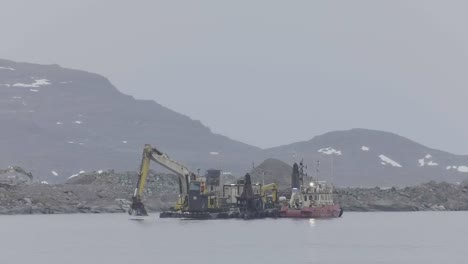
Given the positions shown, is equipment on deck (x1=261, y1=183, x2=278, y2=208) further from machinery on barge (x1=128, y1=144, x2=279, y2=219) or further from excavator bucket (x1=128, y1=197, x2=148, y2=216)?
excavator bucket (x1=128, y1=197, x2=148, y2=216)

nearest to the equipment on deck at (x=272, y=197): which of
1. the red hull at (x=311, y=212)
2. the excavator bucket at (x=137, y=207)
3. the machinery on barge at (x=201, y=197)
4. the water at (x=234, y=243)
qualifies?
the machinery on barge at (x=201, y=197)

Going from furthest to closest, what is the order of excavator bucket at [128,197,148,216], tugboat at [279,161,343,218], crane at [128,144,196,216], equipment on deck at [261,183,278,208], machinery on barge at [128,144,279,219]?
equipment on deck at [261,183,278,208] < tugboat at [279,161,343,218] < crane at [128,144,196,216] < machinery on barge at [128,144,279,219] < excavator bucket at [128,197,148,216]

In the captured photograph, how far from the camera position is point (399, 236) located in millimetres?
132250

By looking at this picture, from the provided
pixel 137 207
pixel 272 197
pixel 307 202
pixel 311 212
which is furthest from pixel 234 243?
pixel 272 197

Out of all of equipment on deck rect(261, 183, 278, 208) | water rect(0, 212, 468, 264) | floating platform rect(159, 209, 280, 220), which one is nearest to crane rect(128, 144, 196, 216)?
floating platform rect(159, 209, 280, 220)

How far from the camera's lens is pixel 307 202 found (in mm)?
172125

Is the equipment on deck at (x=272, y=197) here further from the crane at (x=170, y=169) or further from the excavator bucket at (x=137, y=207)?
the excavator bucket at (x=137, y=207)

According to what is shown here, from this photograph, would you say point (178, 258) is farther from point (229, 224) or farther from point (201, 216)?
point (201, 216)

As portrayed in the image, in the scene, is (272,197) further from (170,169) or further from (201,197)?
(170,169)

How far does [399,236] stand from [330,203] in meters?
44.4

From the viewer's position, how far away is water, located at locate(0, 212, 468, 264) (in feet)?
320

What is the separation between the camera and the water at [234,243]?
97.6m

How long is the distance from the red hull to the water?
14.3 feet

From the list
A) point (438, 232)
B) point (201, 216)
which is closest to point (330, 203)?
point (201, 216)
